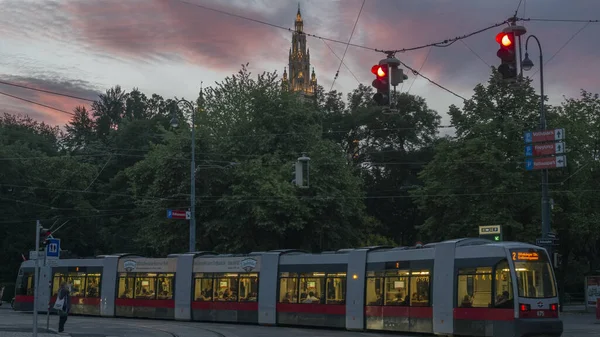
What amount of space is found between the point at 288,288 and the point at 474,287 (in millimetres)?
10206

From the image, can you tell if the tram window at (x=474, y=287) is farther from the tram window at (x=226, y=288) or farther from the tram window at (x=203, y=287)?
the tram window at (x=203, y=287)

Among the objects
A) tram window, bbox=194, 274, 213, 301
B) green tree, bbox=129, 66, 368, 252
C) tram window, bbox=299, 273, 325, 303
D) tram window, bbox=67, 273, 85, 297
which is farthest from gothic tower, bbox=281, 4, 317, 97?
tram window, bbox=299, 273, 325, 303

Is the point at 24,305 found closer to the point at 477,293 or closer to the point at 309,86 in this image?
the point at 477,293

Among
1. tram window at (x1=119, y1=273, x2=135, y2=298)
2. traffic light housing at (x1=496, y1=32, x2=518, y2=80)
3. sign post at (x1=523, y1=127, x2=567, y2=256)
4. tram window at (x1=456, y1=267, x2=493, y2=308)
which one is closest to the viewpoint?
traffic light housing at (x1=496, y1=32, x2=518, y2=80)

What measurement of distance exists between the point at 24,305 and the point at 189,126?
1729cm

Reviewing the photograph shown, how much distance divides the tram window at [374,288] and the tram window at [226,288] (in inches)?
305

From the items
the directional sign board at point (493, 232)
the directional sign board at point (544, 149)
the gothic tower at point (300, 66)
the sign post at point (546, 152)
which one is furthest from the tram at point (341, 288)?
the gothic tower at point (300, 66)

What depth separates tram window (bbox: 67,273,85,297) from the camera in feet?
137

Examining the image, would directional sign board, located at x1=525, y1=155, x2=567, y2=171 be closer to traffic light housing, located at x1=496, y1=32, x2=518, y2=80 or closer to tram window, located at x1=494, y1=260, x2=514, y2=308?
tram window, located at x1=494, y1=260, x2=514, y2=308

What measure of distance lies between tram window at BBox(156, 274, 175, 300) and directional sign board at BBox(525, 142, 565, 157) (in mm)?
17038

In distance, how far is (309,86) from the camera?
628 feet

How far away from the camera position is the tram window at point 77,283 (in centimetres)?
4172

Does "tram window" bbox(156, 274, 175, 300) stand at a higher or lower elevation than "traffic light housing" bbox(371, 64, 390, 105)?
lower

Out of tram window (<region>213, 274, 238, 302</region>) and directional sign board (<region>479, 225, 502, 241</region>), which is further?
tram window (<region>213, 274, 238, 302</region>)
